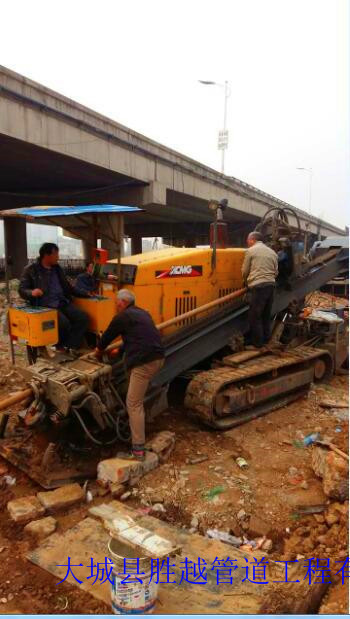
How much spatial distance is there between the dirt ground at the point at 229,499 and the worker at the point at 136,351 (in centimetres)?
49

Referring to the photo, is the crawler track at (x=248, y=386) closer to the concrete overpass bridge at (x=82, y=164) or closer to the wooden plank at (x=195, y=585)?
the wooden plank at (x=195, y=585)

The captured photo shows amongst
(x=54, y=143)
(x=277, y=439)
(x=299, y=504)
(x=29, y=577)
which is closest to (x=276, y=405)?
(x=277, y=439)

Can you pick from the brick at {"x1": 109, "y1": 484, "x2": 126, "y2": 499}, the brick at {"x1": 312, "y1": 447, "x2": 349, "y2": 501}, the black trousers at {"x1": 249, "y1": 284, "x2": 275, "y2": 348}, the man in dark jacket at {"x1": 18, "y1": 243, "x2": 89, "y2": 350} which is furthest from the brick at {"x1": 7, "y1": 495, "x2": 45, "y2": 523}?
the black trousers at {"x1": 249, "y1": 284, "x2": 275, "y2": 348}

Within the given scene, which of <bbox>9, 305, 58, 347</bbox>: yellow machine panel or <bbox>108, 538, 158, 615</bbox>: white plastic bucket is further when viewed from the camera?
<bbox>9, 305, 58, 347</bbox>: yellow machine panel

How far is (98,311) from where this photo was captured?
4891mm

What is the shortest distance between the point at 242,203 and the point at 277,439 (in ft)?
74.5

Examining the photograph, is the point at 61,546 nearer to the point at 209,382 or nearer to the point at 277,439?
the point at 209,382

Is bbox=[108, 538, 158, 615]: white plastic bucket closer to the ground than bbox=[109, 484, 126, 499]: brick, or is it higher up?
higher up

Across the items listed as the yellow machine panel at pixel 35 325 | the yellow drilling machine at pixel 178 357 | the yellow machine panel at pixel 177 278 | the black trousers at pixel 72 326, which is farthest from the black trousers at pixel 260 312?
the yellow machine panel at pixel 35 325

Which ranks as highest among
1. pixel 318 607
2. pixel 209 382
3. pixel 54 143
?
pixel 54 143

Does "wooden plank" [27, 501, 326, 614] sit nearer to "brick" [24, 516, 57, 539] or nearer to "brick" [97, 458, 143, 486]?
"brick" [24, 516, 57, 539]

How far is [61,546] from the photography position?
3289 millimetres

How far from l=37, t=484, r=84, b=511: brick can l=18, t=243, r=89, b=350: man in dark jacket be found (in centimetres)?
153

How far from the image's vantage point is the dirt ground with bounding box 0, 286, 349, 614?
2.91 metres
